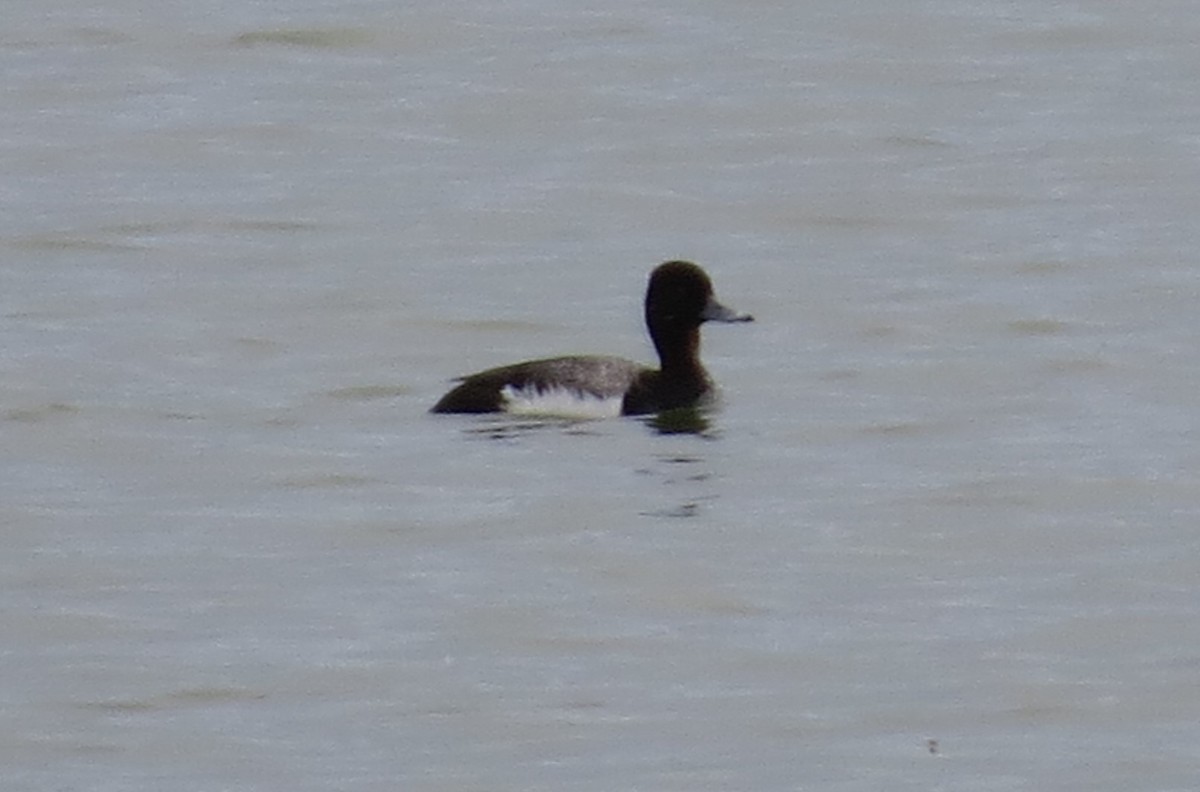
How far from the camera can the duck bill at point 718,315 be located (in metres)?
14.7

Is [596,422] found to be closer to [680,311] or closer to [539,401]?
[539,401]

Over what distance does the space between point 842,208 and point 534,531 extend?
293 inches

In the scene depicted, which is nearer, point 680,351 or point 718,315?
point 680,351

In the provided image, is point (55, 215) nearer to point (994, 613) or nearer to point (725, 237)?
point (725, 237)

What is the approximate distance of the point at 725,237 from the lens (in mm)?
18719

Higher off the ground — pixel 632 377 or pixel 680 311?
pixel 680 311

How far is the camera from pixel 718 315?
1468cm

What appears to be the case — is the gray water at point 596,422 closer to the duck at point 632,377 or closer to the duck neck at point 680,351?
the duck at point 632,377

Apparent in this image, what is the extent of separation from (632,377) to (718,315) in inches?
21.2

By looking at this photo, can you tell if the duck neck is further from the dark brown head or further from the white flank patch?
the white flank patch

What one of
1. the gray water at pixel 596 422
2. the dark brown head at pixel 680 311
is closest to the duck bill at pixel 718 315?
the dark brown head at pixel 680 311

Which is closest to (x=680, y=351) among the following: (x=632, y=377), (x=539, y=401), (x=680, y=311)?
(x=680, y=311)

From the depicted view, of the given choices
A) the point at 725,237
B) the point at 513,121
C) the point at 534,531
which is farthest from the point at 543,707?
the point at 513,121

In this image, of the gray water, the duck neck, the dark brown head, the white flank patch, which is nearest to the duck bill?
the dark brown head
